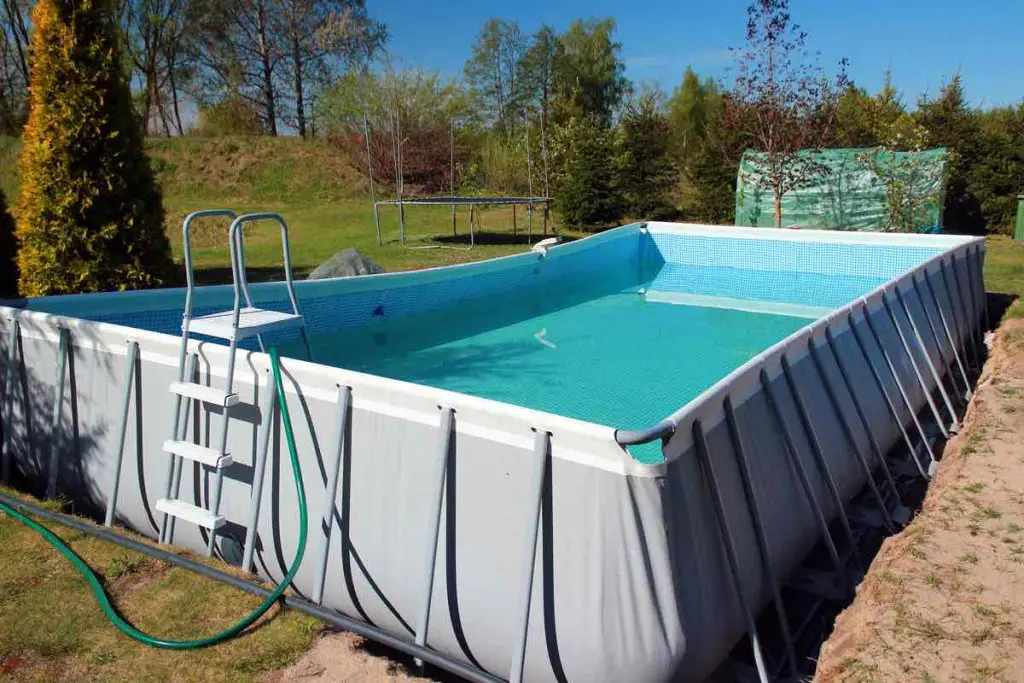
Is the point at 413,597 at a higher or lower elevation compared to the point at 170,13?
lower

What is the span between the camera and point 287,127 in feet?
96.2

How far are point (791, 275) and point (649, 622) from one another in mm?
10677

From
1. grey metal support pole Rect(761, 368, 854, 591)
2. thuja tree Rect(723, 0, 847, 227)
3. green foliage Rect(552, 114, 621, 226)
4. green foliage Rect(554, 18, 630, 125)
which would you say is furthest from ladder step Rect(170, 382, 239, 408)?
green foliage Rect(554, 18, 630, 125)

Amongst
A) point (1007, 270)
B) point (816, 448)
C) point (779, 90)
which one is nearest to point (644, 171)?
point (779, 90)

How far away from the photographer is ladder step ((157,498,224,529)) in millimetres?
3438

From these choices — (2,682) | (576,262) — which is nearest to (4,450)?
(2,682)

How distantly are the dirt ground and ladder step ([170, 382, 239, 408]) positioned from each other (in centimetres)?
271

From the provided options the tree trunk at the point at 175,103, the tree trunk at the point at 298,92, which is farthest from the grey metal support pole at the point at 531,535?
the tree trunk at the point at 175,103

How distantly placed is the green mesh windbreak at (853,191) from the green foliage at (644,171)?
218 centimetres

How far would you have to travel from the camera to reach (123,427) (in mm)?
3906

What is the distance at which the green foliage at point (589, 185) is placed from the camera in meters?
16.9

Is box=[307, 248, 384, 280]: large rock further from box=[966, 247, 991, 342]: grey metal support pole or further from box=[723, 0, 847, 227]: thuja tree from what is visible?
box=[723, 0, 847, 227]: thuja tree

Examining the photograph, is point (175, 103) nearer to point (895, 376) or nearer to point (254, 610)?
point (895, 376)

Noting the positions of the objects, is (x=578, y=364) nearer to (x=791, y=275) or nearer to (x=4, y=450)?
(x=4, y=450)
